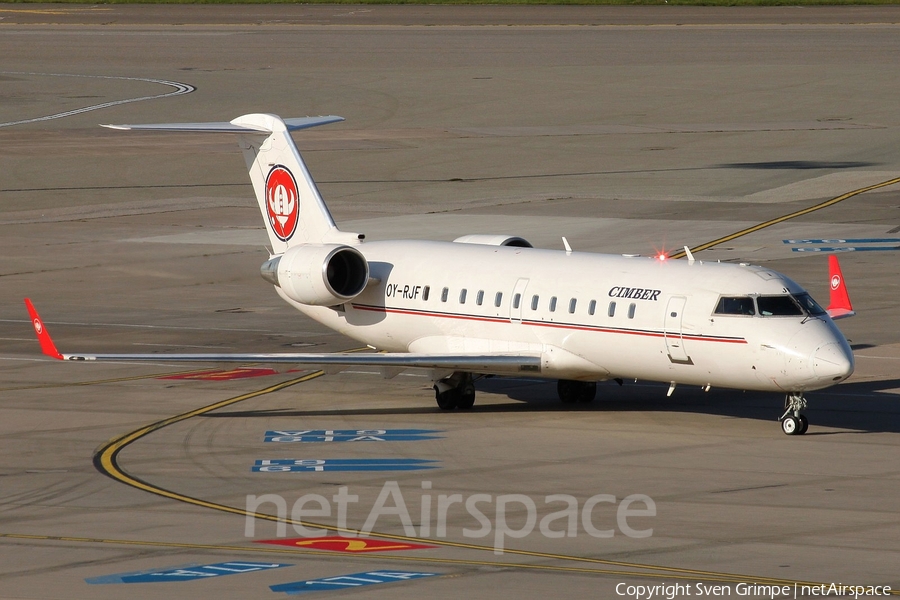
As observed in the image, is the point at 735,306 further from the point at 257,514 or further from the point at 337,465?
the point at 257,514

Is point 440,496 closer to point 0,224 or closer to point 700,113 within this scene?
point 0,224

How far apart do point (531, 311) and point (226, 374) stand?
770 cm

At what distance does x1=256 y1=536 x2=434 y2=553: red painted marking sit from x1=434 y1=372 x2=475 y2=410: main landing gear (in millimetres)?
8828

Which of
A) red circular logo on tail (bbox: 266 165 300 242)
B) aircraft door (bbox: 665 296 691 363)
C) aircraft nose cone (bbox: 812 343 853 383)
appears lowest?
aircraft nose cone (bbox: 812 343 853 383)

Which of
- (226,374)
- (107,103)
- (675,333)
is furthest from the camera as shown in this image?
(107,103)

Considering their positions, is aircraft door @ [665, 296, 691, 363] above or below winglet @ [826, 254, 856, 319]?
below

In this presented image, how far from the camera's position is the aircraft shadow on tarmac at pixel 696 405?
88.9 ft

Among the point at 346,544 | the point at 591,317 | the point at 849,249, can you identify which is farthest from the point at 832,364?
the point at 849,249

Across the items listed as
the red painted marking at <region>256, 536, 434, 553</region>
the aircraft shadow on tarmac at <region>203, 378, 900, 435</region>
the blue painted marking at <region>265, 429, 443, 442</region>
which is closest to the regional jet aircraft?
the aircraft shadow on tarmac at <region>203, 378, 900, 435</region>

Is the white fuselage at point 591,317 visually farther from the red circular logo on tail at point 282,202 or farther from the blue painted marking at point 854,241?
the blue painted marking at point 854,241

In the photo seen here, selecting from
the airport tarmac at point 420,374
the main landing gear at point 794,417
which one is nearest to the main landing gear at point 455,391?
the airport tarmac at point 420,374

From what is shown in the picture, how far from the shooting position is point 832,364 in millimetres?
24234

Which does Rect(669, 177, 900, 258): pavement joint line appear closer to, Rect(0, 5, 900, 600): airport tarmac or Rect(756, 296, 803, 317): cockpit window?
Rect(0, 5, 900, 600): airport tarmac

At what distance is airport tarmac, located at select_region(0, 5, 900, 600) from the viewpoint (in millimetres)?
18906
